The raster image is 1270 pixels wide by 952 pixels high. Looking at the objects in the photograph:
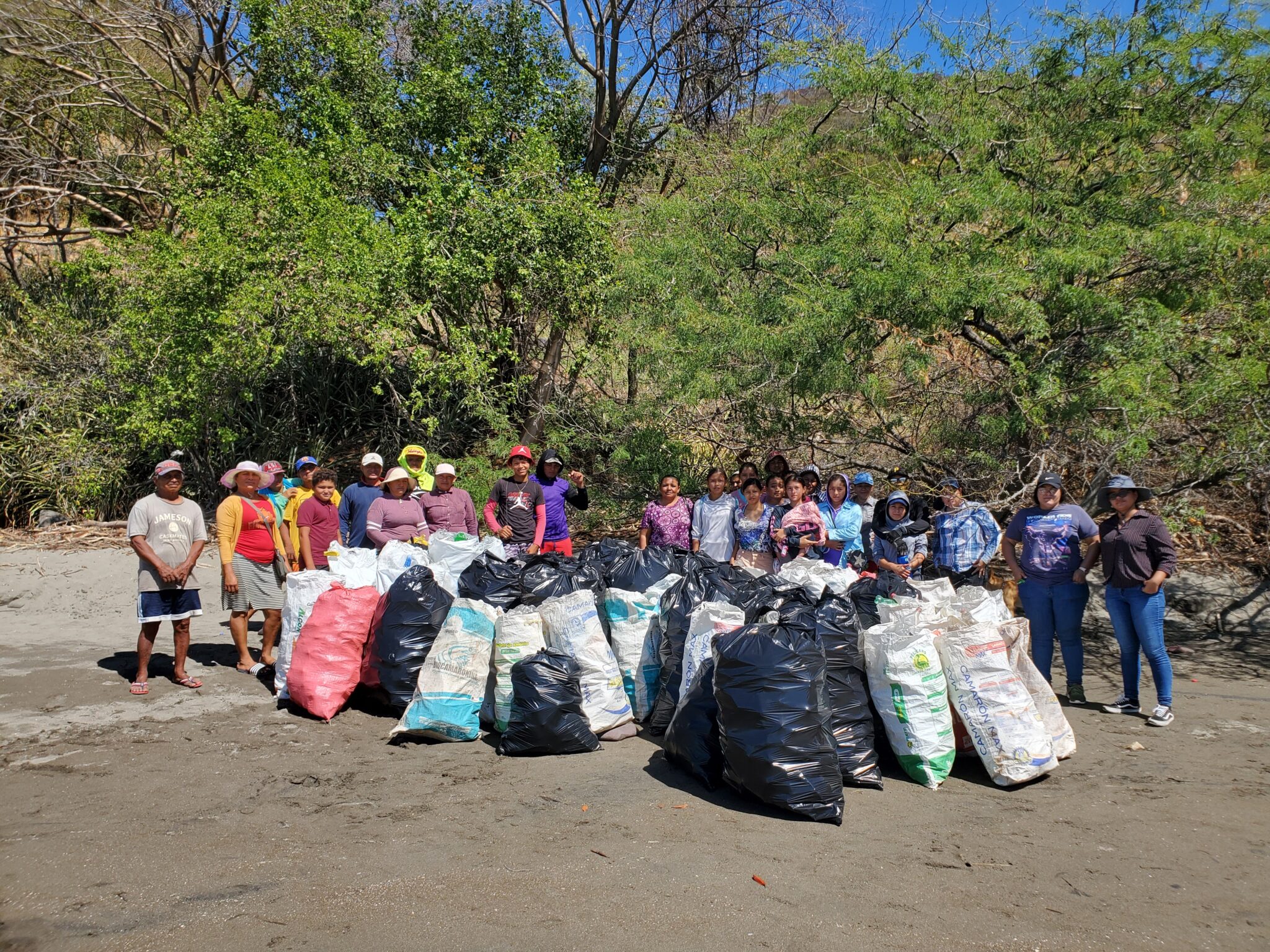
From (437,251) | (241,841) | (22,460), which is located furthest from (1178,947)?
(22,460)

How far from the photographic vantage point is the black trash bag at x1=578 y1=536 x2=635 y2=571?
614 cm

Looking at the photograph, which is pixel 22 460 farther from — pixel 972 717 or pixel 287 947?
pixel 972 717

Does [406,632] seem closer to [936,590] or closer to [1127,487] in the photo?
[936,590]

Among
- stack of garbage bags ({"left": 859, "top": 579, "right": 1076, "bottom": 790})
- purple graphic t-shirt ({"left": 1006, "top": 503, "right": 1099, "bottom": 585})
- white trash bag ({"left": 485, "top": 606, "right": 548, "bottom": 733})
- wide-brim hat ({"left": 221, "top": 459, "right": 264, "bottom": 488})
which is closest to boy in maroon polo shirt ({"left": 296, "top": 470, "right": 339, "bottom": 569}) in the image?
wide-brim hat ({"left": 221, "top": 459, "right": 264, "bottom": 488})

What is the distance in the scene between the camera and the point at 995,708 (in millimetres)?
4262

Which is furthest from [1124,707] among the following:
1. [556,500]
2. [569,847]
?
[556,500]

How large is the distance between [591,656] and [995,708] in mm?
2085

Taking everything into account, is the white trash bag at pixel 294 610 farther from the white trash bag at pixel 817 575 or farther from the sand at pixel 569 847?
the white trash bag at pixel 817 575

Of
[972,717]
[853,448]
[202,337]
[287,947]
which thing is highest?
[202,337]

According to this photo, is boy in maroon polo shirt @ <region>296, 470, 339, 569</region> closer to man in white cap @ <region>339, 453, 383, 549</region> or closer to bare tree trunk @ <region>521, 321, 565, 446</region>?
man in white cap @ <region>339, 453, 383, 549</region>

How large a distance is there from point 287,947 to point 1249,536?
8.29 m

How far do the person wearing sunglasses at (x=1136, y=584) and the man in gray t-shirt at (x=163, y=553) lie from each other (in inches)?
220

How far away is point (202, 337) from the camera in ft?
34.5

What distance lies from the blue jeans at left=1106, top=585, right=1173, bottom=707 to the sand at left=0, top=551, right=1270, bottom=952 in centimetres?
28
